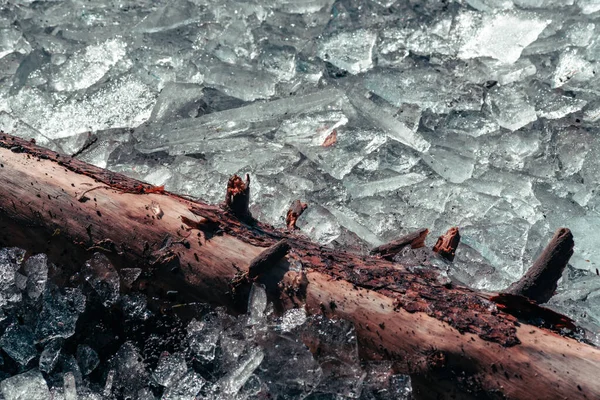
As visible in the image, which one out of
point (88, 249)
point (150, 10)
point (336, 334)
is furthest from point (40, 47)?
point (336, 334)

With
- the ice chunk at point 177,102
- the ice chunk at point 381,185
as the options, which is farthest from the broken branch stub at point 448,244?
the ice chunk at point 177,102

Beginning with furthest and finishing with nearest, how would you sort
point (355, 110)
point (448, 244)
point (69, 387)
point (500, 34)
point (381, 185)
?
point (500, 34) < point (355, 110) < point (381, 185) < point (448, 244) < point (69, 387)

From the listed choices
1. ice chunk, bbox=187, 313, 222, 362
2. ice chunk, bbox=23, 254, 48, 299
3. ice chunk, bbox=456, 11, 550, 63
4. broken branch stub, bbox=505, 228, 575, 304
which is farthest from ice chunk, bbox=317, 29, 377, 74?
ice chunk, bbox=23, 254, 48, 299

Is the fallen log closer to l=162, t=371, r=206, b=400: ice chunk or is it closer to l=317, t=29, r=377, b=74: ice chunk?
l=162, t=371, r=206, b=400: ice chunk

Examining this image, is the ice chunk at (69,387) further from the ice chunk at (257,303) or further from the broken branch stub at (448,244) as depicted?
the broken branch stub at (448,244)

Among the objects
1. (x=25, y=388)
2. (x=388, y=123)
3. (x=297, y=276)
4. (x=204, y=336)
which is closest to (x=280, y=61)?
(x=388, y=123)

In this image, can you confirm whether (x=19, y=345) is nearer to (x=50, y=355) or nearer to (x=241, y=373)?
(x=50, y=355)

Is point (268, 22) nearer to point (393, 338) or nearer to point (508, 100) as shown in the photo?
point (508, 100)
